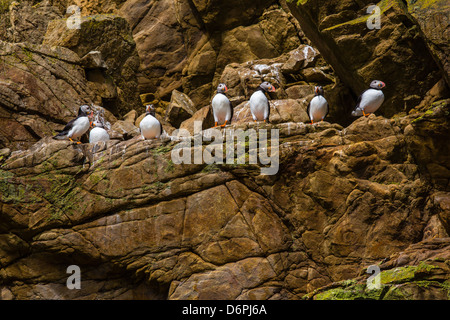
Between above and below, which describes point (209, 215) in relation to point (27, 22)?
below

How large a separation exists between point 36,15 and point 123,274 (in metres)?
14.2

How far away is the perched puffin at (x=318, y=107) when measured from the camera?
12.1 m

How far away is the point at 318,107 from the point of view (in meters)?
12.1

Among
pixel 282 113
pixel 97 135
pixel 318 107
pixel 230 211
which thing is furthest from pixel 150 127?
pixel 318 107

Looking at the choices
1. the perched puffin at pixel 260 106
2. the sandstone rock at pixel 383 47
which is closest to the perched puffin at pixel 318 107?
the perched puffin at pixel 260 106

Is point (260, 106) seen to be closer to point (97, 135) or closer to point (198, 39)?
point (97, 135)

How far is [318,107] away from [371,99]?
1.32m

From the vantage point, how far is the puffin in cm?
1208

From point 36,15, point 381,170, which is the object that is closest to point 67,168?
point 381,170

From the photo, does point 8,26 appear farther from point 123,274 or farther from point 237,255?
point 237,255

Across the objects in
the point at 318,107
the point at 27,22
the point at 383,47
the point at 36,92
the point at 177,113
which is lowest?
the point at 318,107

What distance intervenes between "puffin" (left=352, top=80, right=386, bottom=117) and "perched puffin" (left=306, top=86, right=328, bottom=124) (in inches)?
34.9

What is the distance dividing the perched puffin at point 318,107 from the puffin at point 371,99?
886 mm

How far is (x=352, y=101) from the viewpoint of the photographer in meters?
15.2
